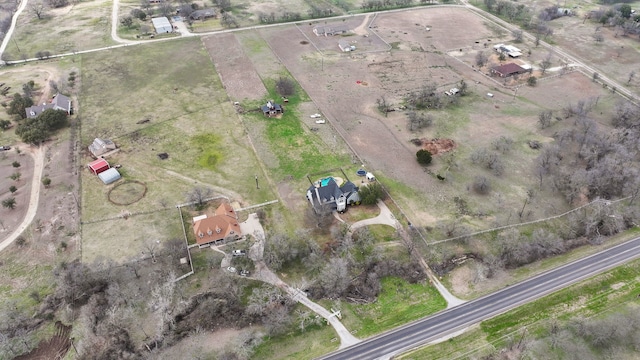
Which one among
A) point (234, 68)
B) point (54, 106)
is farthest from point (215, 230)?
point (234, 68)

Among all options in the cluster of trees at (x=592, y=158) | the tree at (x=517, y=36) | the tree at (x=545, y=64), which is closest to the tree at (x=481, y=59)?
the tree at (x=545, y=64)

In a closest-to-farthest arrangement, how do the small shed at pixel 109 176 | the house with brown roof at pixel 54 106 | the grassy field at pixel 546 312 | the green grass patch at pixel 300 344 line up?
the green grass patch at pixel 300 344 → the grassy field at pixel 546 312 → the small shed at pixel 109 176 → the house with brown roof at pixel 54 106

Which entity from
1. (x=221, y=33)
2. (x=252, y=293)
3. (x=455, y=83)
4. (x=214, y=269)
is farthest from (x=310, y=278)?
(x=221, y=33)

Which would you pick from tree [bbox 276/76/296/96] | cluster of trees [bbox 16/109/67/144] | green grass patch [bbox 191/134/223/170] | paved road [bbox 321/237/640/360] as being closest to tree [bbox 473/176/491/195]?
paved road [bbox 321/237/640/360]

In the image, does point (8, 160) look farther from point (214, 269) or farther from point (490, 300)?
point (490, 300)

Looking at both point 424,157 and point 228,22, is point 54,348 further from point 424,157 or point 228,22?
point 228,22

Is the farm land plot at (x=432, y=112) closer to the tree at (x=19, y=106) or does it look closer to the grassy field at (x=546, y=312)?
the grassy field at (x=546, y=312)

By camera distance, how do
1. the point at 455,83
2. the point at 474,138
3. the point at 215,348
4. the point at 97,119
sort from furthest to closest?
1. the point at 455,83
2. the point at 97,119
3. the point at 474,138
4. the point at 215,348
